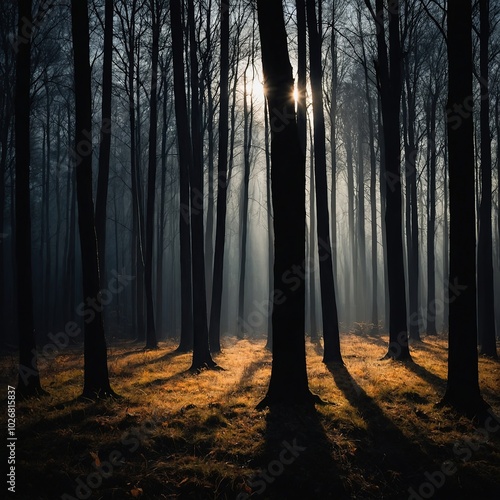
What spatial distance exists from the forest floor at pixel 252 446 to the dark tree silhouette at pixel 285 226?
1.54ft

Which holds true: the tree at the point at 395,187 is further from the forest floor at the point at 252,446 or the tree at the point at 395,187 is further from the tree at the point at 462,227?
the tree at the point at 462,227

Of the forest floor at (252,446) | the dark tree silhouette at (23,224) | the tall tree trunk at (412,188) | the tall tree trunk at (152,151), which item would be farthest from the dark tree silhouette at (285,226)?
the tall tree trunk at (412,188)

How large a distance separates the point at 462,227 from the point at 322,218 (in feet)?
16.7

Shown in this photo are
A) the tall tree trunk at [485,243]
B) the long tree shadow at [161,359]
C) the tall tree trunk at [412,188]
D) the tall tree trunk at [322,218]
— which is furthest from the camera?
the tall tree trunk at [412,188]

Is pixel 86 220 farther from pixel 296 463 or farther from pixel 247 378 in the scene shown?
pixel 296 463

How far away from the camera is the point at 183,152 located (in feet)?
41.0

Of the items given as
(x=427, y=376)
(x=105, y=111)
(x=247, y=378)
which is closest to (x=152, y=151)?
(x=105, y=111)

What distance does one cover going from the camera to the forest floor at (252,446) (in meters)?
4.45

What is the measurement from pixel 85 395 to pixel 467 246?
21.0 ft

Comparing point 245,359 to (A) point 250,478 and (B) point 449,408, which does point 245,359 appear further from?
(A) point 250,478

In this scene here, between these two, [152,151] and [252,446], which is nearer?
[252,446]

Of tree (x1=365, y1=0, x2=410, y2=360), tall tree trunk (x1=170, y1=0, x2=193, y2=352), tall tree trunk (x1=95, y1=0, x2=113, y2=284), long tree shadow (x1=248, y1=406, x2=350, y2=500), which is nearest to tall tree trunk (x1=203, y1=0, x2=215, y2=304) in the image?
tall tree trunk (x1=170, y1=0, x2=193, y2=352)

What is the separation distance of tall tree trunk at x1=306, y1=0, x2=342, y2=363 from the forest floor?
3.22 m

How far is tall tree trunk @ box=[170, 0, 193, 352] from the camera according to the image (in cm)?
1136
